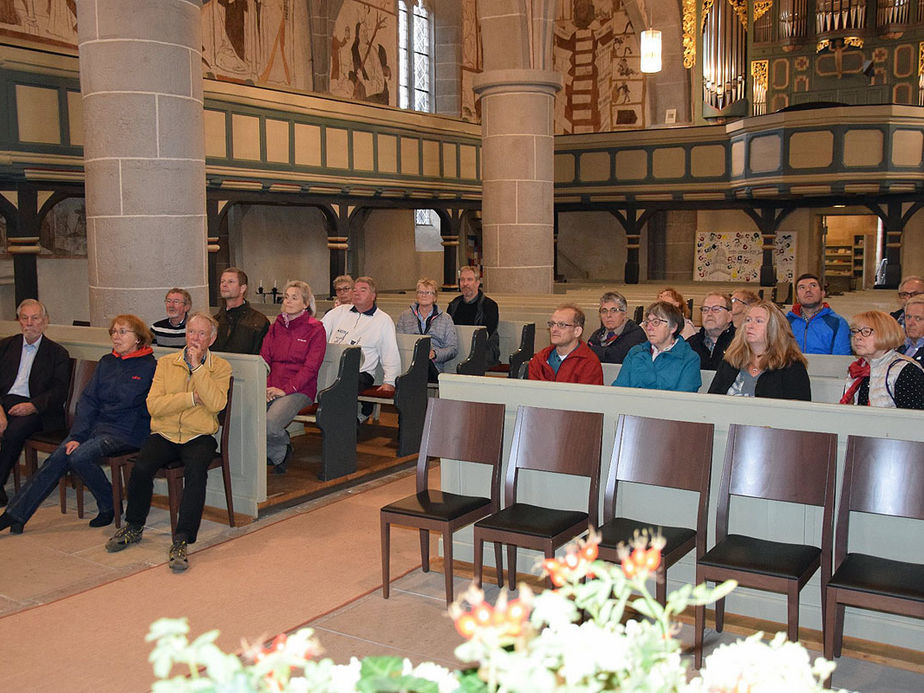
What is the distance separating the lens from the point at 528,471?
4844 millimetres

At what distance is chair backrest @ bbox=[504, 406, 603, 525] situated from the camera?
4316 mm

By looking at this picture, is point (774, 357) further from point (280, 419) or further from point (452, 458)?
point (280, 419)

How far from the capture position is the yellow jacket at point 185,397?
17.3 feet

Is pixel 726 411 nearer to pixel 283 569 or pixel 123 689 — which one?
pixel 283 569

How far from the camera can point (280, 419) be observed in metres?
6.25

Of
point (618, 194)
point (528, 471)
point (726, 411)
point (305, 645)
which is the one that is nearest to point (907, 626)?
point (726, 411)

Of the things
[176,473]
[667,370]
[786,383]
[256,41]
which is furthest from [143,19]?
[256,41]

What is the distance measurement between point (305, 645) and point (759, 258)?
18.6 m

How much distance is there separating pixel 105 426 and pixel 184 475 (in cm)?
69

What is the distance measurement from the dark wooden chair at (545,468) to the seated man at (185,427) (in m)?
1.77

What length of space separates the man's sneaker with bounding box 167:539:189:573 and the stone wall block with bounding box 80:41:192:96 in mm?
3492

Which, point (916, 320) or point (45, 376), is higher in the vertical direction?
point (916, 320)

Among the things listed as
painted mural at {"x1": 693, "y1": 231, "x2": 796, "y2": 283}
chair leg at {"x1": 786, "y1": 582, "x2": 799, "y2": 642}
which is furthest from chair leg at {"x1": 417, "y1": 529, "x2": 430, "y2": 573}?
painted mural at {"x1": 693, "y1": 231, "x2": 796, "y2": 283}

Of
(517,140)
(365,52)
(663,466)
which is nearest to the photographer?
(663,466)
